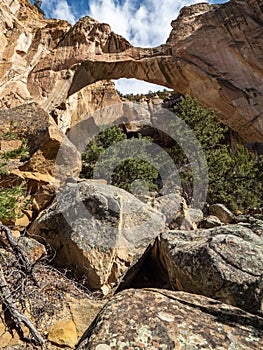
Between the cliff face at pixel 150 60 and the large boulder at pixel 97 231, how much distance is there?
10.6m

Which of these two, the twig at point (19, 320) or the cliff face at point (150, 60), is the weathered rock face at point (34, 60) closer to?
the cliff face at point (150, 60)

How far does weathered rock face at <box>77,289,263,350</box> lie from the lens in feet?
6.11

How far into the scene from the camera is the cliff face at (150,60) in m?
15.7

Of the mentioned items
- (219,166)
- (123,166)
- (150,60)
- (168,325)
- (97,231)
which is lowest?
(168,325)

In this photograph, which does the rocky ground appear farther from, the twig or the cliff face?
the cliff face

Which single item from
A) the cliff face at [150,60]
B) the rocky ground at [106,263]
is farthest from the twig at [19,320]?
the cliff face at [150,60]

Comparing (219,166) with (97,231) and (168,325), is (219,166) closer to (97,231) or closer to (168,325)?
(97,231)

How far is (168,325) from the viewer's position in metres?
2.00

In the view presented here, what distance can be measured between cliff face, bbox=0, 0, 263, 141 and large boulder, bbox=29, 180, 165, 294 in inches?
418

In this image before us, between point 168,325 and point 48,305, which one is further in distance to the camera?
point 48,305

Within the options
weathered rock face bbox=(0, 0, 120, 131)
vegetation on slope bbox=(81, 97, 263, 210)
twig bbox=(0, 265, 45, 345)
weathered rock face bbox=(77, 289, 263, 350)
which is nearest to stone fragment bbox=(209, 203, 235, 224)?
vegetation on slope bbox=(81, 97, 263, 210)

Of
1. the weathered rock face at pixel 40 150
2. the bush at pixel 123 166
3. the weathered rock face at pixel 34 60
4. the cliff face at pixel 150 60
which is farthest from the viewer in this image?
the cliff face at pixel 150 60

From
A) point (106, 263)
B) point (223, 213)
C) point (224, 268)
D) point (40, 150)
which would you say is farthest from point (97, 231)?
point (223, 213)

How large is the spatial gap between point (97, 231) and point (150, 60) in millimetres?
16766
